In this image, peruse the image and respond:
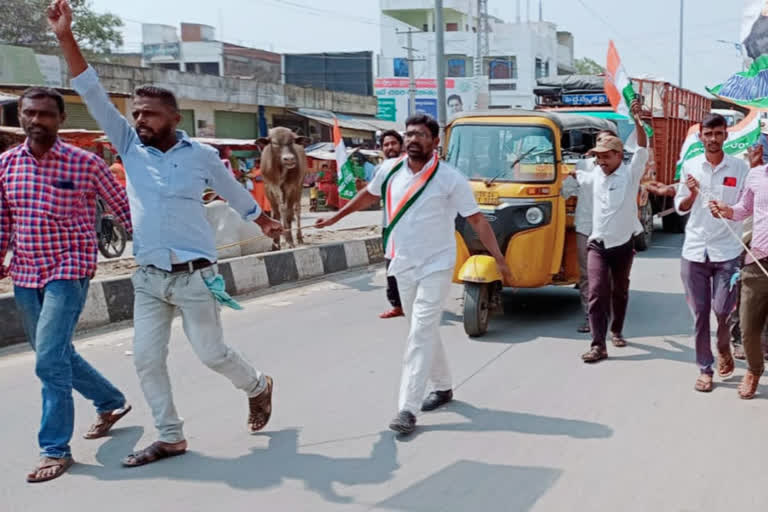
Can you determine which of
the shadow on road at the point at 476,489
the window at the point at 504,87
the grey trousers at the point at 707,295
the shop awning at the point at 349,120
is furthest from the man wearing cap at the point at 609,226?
the window at the point at 504,87

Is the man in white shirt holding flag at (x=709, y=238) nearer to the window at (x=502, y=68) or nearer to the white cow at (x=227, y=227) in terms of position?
the white cow at (x=227, y=227)

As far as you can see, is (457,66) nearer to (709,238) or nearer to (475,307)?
(475,307)

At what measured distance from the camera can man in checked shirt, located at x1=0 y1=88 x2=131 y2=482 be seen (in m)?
4.20

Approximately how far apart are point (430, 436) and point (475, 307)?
8.52 ft

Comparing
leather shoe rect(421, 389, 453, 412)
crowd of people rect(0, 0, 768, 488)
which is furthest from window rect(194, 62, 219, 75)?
leather shoe rect(421, 389, 453, 412)

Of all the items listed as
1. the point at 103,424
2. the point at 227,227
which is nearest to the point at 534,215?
the point at 103,424

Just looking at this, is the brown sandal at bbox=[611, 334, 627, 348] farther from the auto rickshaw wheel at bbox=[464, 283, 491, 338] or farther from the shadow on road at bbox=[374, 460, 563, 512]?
the shadow on road at bbox=[374, 460, 563, 512]

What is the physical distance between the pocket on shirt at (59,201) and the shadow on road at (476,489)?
2.20 metres

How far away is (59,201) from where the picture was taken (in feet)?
14.0

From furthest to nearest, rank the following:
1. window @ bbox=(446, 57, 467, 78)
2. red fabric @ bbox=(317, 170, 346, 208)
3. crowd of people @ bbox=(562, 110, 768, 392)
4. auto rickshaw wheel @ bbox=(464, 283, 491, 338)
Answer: window @ bbox=(446, 57, 467, 78) < red fabric @ bbox=(317, 170, 346, 208) < auto rickshaw wheel @ bbox=(464, 283, 491, 338) < crowd of people @ bbox=(562, 110, 768, 392)

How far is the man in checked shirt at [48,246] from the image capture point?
4199 millimetres

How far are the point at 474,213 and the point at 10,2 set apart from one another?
32.9 m

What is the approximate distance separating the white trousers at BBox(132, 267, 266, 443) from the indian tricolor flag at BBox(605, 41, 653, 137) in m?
3.82

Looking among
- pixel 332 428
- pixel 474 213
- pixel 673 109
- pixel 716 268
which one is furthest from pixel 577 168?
pixel 673 109
